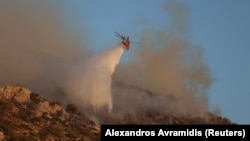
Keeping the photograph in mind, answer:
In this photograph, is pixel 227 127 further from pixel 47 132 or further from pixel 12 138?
pixel 47 132

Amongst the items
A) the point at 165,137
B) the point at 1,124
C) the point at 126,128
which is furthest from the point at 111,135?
the point at 1,124

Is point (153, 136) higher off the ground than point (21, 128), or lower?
lower

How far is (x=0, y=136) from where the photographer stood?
168625 mm

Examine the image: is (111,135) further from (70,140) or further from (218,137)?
(70,140)

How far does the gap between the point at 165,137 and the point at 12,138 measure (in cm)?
10067

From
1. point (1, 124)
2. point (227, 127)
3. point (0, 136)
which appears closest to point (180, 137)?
point (227, 127)

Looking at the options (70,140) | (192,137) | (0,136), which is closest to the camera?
(192,137)

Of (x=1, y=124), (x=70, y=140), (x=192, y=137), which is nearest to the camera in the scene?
(x=192, y=137)

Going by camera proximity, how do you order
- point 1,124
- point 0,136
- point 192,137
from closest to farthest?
point 192,137 → point 0,136 → point 1,124

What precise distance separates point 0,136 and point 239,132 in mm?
104021

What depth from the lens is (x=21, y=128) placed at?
7505 inches

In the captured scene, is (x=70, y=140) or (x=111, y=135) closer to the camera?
(x=111, y=135)

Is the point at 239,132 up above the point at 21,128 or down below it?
below

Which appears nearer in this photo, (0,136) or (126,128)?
(126,128)
